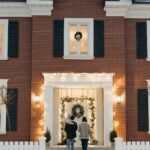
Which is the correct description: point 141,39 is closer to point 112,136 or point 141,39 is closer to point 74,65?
point 74,65

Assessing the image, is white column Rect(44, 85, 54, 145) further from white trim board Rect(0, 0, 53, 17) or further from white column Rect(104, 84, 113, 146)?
white trim board Rect(0, 0, 53, 17)

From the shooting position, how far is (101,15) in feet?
80.5

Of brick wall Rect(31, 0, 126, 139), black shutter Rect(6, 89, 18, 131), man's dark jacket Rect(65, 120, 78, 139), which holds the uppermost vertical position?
brick wall Rect(31, 0, 126, 139)

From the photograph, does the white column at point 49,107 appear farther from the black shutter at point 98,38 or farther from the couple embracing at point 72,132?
the black shutter at point 98,38

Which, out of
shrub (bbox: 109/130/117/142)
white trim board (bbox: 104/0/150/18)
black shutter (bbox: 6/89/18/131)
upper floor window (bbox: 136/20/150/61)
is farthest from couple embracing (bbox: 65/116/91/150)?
white trim board (bbox: 104/0/150/18)

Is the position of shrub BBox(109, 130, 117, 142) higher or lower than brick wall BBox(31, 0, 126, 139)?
lower

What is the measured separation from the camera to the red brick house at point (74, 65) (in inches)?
945

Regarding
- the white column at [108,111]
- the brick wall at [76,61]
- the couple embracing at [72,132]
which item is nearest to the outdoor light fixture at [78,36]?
the brick wall at [76,61]

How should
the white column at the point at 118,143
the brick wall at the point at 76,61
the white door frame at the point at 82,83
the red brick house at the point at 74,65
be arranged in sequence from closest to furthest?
the white column at the point at 118,143 → the white door frame at the point at 82,83 → the red brick house at the point at 74,65 → the brick wall at the point at 76,61

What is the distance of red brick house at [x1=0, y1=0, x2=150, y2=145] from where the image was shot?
945 inches

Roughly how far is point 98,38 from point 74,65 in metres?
1.73

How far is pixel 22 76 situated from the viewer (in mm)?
24656

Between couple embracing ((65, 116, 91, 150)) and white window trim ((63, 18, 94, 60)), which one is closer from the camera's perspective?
couple embracing ((65, 116, 91, 150))

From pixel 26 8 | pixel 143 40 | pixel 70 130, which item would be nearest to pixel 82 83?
pixel 70 130
